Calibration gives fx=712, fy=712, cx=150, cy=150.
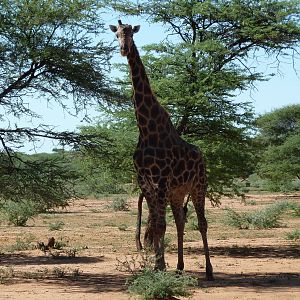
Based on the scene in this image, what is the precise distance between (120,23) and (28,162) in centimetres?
353

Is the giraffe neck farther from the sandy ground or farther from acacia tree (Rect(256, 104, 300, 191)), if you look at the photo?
acacia tree (Rect(256, 104, 300, 191))

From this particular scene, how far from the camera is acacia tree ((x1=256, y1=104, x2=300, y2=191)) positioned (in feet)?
136

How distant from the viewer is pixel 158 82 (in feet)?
57.7

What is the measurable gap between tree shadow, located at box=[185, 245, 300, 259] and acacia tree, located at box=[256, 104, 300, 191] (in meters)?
16.9

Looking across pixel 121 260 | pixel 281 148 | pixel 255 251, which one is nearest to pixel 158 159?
pixel 121 260

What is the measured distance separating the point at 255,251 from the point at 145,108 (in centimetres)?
720

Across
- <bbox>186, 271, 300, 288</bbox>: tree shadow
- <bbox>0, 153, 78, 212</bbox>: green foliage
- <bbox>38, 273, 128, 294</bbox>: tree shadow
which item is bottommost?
<bbox>38, 273, 128, 294</bbox>: tree shadow

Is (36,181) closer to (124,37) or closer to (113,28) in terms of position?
(113,28)

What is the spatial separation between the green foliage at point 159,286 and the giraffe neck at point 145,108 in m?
3.00

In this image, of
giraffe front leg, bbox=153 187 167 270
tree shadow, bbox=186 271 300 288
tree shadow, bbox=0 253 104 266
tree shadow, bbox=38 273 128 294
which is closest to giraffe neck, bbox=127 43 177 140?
giraffe front leg, bbox=153 187 167 270

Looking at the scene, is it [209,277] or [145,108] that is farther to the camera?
[209,277]

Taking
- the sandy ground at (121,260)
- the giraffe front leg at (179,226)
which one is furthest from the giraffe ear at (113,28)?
the sandy ground at (121,260)

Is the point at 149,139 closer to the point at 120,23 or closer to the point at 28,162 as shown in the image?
the point at 120,23

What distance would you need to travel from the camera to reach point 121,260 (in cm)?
1609
